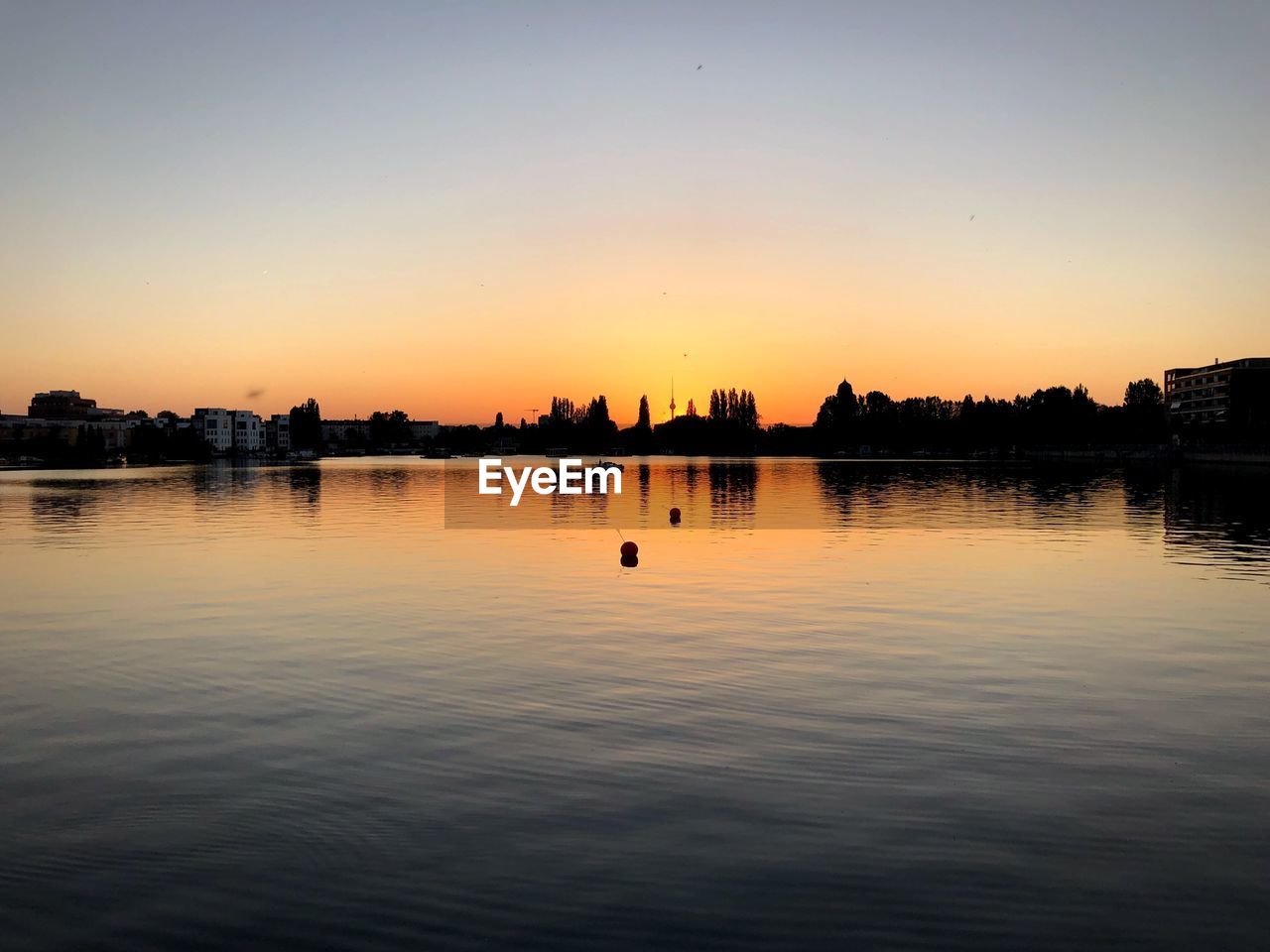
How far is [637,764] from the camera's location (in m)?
12.3

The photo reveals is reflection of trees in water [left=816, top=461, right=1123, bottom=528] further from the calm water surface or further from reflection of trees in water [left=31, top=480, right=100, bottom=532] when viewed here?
reflection of trees in water [left=31, top=480, right=100, bottom=532]

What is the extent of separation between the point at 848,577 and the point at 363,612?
49.9 feet

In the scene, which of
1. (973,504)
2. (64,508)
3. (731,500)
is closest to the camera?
(64,508)

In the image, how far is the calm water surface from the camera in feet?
27.5

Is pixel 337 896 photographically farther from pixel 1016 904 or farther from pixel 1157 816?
pixel 1157 816

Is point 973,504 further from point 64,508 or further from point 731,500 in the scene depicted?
point 64,508

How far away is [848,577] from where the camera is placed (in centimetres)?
3131

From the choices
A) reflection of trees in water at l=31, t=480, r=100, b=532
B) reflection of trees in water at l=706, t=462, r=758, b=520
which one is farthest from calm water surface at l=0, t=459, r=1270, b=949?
reflection of trees in water at l=706, t=462, r=758, b=520

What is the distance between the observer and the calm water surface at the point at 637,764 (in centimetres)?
837

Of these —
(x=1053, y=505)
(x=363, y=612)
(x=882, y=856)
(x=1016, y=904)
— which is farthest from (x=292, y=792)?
(x=1053, y=505)

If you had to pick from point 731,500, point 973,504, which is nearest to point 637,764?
point 973,504

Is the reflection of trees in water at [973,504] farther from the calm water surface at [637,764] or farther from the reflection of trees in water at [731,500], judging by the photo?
the calm water surface at [637,764]

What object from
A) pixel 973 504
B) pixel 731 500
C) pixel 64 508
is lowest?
pixel 973 504

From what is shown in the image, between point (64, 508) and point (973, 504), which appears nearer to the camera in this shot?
point (64, 508)
